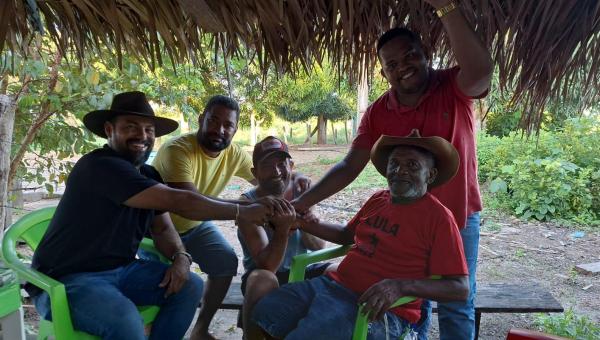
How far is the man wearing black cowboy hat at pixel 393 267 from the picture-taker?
6.59 ft

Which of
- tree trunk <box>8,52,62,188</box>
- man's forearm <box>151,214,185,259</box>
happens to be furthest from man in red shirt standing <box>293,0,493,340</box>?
tree trunk <box>8,52,62,188</box>

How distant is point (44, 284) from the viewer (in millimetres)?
2162

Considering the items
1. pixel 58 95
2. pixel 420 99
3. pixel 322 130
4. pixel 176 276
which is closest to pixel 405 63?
pixel 420 99

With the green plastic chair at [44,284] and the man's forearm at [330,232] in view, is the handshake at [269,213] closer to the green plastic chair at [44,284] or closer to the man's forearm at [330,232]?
the man's forearm at [330,232]

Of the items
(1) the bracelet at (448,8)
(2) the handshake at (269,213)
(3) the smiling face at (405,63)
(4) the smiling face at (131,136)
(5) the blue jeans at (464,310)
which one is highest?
(1) the bracelet at (448,8)

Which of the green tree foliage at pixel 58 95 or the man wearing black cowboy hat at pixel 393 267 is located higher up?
the green tree foliage at pixel 58 95

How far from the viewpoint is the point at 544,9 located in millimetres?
1970

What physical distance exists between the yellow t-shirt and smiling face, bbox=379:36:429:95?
1333 mm

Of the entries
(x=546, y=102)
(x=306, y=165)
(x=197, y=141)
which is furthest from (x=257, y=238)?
(x=306, y=165)

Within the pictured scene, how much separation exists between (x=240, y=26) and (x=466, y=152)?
1248 millimetres

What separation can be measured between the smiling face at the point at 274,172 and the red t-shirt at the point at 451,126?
2.20 ft

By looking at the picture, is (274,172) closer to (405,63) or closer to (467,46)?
(405,63)

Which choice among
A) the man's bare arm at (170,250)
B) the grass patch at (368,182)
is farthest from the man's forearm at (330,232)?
the grass patch at (368,182)

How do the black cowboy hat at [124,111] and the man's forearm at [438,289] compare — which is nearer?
the man's forearm at [438,289]
